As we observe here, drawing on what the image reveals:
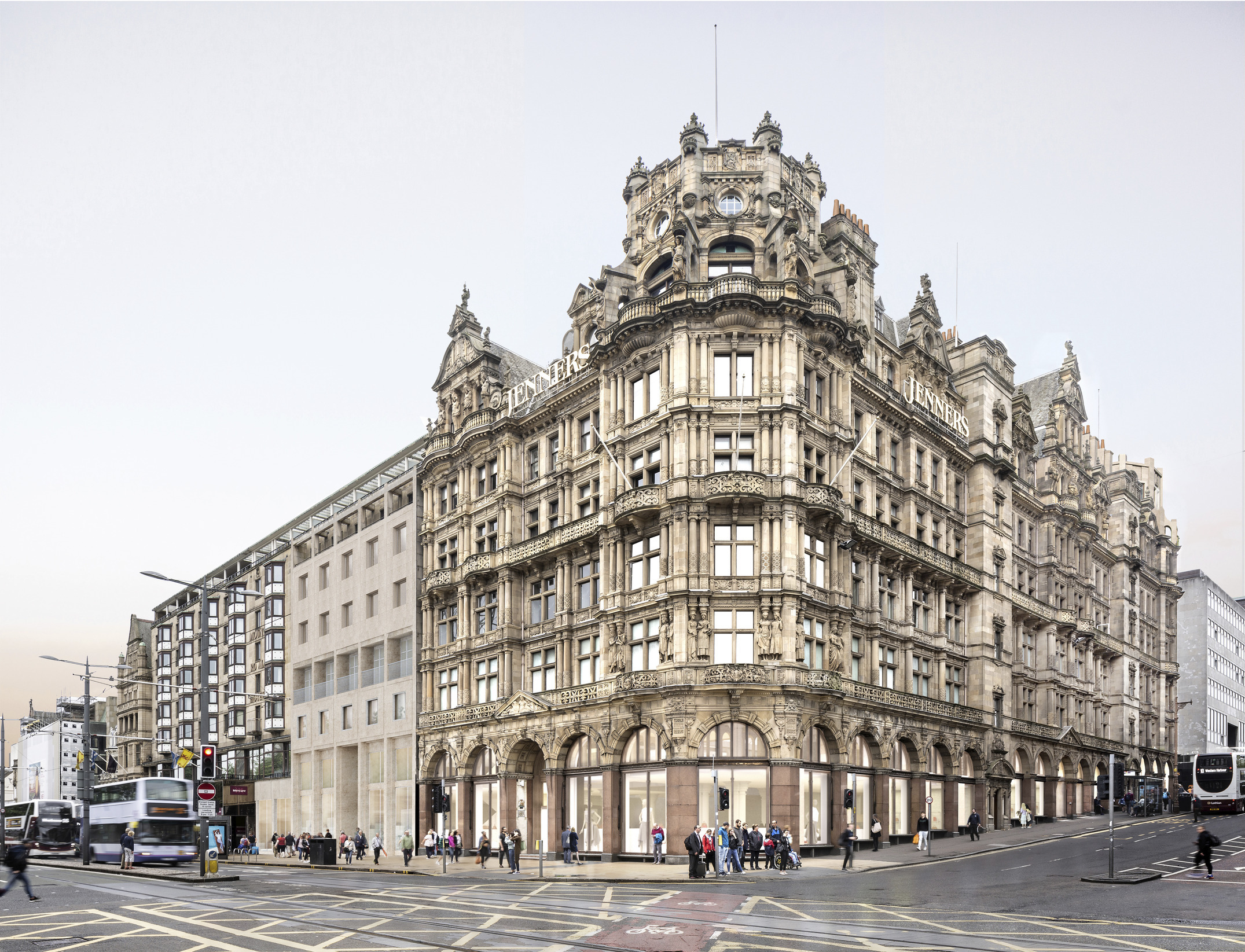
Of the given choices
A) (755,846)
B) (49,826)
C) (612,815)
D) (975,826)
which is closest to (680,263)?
(612,815)

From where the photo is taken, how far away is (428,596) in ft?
234

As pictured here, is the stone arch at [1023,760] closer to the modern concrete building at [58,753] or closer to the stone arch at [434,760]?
the stone arch at [434,760]

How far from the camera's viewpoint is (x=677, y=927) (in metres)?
24.0

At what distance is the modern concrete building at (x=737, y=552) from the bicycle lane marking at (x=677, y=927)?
62.9 feet

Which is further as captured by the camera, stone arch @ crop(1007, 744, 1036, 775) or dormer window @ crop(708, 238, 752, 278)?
stone arch @ crop(1007, 744, 1036, 775)

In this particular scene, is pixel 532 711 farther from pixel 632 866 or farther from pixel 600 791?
pixel 632 866

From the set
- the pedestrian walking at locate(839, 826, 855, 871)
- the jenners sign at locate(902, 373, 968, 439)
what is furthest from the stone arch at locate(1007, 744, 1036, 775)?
the pedestrian walking at locate(839, 826, 855, 871)

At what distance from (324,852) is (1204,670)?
107054mm

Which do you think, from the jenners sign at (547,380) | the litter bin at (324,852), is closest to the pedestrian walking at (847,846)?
the litter bin at (324,852)

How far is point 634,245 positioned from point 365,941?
143 ft

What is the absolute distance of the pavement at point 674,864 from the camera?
A: 43.2m

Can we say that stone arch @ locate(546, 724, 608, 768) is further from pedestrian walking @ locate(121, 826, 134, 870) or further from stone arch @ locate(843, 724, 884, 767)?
pedestrian walking @ locate(121, 826, 134, 870)

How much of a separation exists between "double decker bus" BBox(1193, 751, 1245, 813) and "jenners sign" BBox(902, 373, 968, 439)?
2404 cm

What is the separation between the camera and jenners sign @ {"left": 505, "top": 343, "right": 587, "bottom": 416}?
203 feet
